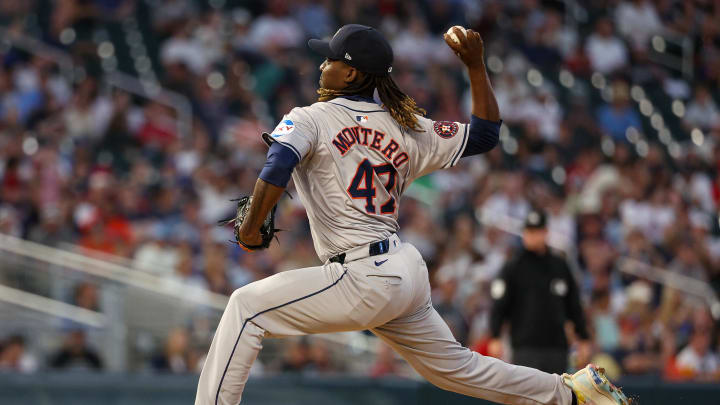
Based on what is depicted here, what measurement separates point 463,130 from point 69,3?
383 inches

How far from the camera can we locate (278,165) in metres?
4.05

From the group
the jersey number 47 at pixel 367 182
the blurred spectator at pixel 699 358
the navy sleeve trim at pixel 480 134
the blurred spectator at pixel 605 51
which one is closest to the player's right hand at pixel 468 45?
the navy sleeve trim at pixel 480 134

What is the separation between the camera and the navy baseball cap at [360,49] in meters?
4.37

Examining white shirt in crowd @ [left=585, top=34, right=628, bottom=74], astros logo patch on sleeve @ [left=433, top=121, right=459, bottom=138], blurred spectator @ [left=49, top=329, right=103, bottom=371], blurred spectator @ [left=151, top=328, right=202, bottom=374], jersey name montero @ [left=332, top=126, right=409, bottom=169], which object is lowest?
blurred spectator @ [left=49, top=329, right=103, bottom=371]

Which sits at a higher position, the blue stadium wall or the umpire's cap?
the umpire's cap

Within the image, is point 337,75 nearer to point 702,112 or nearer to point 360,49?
point 360,49

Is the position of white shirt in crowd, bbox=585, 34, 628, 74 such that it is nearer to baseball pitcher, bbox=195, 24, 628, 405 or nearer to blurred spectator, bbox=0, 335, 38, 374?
blurred spectator, bbox=0, 335, 38, 374

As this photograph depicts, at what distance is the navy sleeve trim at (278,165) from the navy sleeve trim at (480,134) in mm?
940

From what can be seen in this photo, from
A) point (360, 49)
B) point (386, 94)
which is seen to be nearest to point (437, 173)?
point (386, 94)

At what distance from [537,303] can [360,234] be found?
3.28m

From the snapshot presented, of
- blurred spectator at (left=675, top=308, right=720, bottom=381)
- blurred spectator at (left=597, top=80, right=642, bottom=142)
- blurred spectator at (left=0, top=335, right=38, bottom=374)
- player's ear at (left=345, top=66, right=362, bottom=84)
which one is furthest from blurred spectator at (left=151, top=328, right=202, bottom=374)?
blurred spectator at (left=597, top=80, right=642, bottom=142)

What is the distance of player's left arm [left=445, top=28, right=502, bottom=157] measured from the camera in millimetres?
4492

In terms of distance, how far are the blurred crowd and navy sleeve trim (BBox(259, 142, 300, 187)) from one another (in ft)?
16.5

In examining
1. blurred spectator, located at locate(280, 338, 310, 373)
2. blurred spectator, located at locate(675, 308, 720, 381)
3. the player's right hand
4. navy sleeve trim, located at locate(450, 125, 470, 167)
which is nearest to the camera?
the player's right hand
